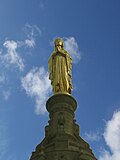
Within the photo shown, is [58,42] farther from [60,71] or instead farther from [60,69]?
[60,71]

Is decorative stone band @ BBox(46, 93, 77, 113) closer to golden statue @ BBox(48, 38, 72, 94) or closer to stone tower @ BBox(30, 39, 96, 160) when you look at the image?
stone tower @ BBox(30, 39, 96, 160)

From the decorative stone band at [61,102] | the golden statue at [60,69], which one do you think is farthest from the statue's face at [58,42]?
the decorative stone band at [61,102]

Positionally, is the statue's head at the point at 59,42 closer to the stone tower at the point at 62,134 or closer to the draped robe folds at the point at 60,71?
the draped robe folds at the point at 60,71

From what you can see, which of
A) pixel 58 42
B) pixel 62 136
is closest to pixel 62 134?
pixel 62 136

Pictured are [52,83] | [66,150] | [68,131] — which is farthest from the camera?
[52,83]

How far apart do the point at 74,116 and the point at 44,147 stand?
303cm

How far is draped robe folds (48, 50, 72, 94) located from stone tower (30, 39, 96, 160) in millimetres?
60

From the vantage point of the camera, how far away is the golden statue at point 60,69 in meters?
23.5

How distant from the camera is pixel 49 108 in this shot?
22.2 metres

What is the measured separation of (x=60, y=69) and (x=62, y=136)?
17.9ft

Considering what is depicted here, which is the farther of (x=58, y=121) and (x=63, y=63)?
(x=63, y=63)

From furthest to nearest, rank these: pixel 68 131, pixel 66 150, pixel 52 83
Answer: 1. pixel 52 83
2. pixel 68 131
3. pixel 66 150

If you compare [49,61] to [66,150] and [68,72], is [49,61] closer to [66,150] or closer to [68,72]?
[68,72]

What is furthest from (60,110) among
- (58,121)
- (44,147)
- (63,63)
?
(63,63)
